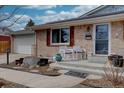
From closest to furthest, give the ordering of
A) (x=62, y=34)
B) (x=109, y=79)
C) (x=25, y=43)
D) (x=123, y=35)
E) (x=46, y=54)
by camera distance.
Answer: (x=109, y=79) → (x=123, y=35) → (x=62, y=34) → (x=46, y=54) → (x=25, y=43)

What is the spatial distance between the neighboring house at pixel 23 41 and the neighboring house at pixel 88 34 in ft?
12.5

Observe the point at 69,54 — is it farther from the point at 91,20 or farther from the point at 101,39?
the point at 91,20

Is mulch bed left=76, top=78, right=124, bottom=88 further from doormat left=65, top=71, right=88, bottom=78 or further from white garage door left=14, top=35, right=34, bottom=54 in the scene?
white garage door left=14, top=35, right=34, bottom=54

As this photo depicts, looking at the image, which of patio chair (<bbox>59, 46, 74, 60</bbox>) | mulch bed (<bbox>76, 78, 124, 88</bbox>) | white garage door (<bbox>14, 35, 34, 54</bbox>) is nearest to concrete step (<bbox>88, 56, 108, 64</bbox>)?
patio chair (<bbox>59, 46, 74, 60</bbox>)

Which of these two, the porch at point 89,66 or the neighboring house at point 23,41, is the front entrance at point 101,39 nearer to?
the porch at point 89,66

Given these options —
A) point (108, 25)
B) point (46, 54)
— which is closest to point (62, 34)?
point (46, 54)

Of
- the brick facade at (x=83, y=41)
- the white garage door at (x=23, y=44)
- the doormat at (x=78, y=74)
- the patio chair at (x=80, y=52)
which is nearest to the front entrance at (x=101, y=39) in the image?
the brick facade at (x=83, y=41)

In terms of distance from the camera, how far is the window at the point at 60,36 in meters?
12.9

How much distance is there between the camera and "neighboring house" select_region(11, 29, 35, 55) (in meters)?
18.6

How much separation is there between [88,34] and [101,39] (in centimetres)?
89
